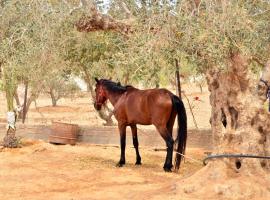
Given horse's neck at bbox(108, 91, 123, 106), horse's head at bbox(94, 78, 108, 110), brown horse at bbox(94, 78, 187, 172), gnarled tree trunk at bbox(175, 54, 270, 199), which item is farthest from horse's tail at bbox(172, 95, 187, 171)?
horse's head at bbox(94, 78, 108, 110)

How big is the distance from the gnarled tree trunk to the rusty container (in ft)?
23.3

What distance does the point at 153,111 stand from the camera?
11.6 meters

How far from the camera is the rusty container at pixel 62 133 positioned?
50.0ft

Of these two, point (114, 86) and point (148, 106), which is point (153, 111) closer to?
point (148, 106)

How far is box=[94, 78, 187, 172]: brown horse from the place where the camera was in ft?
36.8

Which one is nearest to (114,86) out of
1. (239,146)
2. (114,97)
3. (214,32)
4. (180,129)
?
(114,97)

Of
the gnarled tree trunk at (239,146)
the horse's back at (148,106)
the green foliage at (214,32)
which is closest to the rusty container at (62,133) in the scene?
the horse's back at (148,106)

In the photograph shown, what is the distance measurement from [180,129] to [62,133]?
16.7ft

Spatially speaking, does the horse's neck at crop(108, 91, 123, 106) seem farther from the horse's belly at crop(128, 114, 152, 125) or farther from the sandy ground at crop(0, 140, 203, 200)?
the sandy ground at crop(0, 140, 203, 200)

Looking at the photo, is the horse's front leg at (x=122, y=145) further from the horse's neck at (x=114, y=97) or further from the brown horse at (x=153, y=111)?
the horse's neck at (x=114, y=97)

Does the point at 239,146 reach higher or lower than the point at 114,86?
lower

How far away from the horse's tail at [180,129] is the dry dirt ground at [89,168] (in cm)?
37

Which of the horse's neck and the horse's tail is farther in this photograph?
Answer: the horse's neck

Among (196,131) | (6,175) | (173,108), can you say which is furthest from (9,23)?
(196,131)
